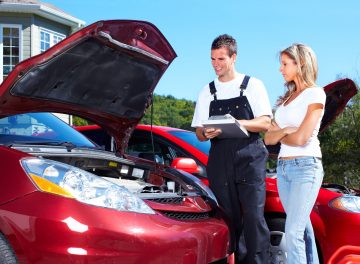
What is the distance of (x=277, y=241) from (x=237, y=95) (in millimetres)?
1311

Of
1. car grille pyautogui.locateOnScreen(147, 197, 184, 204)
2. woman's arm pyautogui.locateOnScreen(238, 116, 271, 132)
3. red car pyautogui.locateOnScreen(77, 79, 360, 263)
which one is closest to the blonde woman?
woman's arm pyautogui.locateOnScreen(238, 116, 271, 132)

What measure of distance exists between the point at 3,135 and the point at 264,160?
199cm

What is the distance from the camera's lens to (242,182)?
4176mm

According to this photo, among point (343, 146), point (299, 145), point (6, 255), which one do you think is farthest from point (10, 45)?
point (6, 255)

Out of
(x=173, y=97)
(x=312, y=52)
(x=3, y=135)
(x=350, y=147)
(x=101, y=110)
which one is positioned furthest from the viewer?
(x=173, y=97)

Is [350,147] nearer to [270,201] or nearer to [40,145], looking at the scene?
[270,201]

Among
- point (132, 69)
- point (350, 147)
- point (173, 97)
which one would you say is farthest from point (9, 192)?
point (173, 97)

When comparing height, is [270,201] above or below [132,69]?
below

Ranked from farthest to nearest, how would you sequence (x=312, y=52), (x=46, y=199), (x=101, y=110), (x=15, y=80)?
(x=101, y=110), (x=312, y=52), (x=15, y=80), (x=46, y=199)

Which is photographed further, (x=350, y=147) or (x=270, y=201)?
(x=350, y=147)

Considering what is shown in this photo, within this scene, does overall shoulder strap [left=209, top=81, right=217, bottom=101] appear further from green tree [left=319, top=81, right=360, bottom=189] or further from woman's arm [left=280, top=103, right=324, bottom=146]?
green tree [left=319, top=81, right=360, bottom=189]

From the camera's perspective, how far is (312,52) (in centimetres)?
388

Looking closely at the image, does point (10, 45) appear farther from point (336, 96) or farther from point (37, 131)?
point (336, 96)

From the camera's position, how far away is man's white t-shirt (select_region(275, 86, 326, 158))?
3783mm
